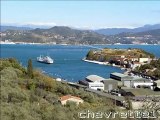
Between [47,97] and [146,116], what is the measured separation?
112 inches

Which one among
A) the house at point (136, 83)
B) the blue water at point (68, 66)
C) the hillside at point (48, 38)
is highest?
the house at point (136, 83)

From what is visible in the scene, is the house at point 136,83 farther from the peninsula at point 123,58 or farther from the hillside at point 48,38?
the hillside at point 48,38

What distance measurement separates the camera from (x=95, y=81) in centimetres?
1664

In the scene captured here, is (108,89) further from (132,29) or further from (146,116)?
(132,29)

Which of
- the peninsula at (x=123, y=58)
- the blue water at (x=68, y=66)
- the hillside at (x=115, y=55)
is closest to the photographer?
the blue water at (x=68, y=66)

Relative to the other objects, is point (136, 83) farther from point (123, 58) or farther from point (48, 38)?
point (48, 38)

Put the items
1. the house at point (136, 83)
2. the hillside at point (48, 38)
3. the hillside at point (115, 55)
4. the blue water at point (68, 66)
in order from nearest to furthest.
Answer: the house at point (136, 83) → the blue water at point (68, 66) → the hillside at point (115, 55) → the hillside at point (48, 38)

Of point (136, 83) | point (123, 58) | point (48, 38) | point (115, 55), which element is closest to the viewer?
point (136, 83)

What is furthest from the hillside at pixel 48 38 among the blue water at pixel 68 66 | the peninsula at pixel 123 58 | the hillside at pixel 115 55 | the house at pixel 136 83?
the house at pixel 136 83

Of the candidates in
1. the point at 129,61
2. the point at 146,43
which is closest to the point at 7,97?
the point at 129,61

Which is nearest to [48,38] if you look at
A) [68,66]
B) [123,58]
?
[123,58]

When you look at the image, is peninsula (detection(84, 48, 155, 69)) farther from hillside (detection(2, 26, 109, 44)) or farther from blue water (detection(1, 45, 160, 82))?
hillside (detection(2, 26, 109, 44))

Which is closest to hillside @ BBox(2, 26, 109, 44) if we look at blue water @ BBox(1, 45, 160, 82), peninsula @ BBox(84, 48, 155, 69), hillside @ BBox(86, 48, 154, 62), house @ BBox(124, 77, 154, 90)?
blue water @ BBox(1, 45, 160, 82)

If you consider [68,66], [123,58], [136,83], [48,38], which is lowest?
[48,38]
